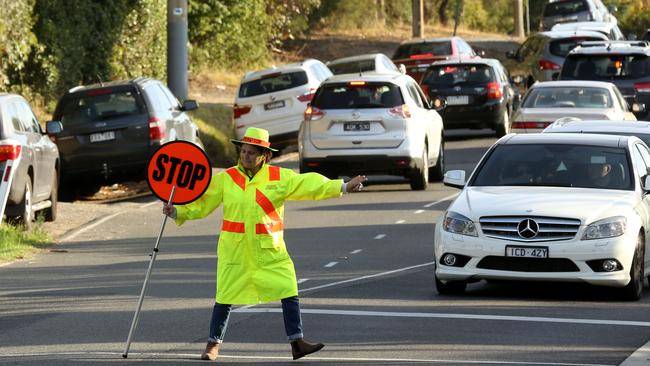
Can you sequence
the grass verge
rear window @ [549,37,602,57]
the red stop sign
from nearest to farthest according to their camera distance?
the red stop sign < the grass verge < rear window @ [549,37,602,57]

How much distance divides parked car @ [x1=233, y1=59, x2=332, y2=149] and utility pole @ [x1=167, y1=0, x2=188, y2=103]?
109 inches

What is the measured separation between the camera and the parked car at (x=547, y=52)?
3831 centimetres

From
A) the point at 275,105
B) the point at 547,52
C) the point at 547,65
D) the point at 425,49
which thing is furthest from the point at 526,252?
the point at 425,49

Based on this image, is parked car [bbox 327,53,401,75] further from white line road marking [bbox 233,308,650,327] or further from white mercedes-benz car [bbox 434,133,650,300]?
white line road marking [bbox 233,308,650,327]

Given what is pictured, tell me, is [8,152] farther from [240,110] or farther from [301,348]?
[240,110]

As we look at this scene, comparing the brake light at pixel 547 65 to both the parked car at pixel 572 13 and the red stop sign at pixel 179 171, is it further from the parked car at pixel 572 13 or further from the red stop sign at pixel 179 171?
the red stop sign at pixel 179 171

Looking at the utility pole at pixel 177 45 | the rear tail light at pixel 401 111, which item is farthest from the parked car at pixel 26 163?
the utility pole at pixel 177 45

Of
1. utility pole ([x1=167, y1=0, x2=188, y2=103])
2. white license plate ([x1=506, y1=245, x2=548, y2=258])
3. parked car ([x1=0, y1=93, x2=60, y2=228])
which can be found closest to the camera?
white license plate ([x1=506, y1=245, x2=548, y2=258])

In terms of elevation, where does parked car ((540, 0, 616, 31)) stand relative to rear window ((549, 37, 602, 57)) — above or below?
below

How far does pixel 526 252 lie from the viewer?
13.3 m

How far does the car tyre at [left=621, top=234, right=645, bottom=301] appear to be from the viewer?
13516 millimetres

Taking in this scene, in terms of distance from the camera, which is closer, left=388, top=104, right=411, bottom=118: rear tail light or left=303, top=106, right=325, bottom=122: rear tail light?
left=388, top=104, right=411, bottom=118: rear tail light

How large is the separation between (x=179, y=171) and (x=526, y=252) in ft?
12.0

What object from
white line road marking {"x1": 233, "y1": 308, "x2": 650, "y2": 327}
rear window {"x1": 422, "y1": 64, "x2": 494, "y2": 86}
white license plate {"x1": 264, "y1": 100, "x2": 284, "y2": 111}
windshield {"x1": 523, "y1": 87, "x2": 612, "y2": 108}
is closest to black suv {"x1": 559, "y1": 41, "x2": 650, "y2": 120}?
rear window {"x1": 422, "y1": 64, "x2": 494, "y2": 86}
